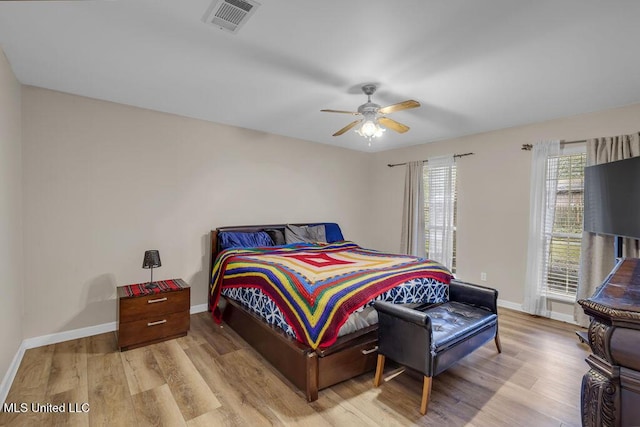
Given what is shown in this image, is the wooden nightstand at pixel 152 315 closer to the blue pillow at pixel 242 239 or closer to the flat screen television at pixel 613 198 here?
the blue pillow at pixel 242 239

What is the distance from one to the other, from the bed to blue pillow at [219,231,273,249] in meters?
0.02

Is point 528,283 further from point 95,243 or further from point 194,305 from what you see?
point 95,243

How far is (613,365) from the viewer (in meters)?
0.74

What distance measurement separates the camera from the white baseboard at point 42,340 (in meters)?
2.12

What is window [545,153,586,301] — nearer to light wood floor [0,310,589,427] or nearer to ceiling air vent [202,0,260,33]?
light wood floor [0,310,589,427]

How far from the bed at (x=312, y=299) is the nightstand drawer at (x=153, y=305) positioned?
468 millimetres

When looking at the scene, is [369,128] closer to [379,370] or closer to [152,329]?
[379,370]

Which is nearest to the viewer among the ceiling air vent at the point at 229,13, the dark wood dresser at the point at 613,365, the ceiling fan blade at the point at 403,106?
the dark wood dresser at the point at 613,365

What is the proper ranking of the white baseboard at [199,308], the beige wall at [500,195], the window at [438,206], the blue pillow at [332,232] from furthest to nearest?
the blue pillow at [332,232]
the window at [438,206]
the white baseboard at [199,308]
the beige wall at [500,195]

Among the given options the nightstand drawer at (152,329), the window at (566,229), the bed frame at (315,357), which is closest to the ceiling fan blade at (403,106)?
the bed frame at (315,357)

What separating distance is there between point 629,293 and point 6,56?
3.97m

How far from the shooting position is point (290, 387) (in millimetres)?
2242

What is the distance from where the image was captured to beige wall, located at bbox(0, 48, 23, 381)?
211 centimetres

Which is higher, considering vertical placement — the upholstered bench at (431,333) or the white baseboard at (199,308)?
the upholstered bench at (431,333)
